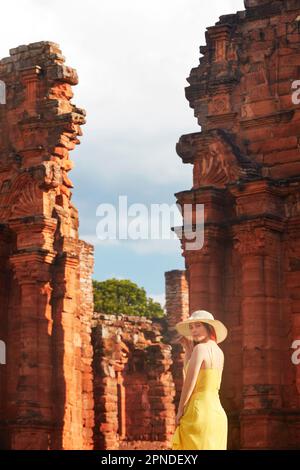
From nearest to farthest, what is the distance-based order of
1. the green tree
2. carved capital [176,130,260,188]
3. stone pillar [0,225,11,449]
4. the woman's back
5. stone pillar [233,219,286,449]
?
the woman's back → stone pillar [233,219,286,449] → carved capital [176,130,260,188] → stone pillar [0,225,11,449] → the green tree

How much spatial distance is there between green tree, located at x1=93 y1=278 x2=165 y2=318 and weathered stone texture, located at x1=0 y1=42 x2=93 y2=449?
125 ft

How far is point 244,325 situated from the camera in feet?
69.2

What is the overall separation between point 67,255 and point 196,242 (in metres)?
3.10

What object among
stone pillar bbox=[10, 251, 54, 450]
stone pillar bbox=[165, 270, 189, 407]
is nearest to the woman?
stone pillar bbox=[10, 251, 54, 450]

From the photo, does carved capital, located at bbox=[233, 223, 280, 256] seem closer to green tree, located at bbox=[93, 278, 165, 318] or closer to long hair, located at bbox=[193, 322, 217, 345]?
long hair, located at bbox=[193, 322, 217, 345]

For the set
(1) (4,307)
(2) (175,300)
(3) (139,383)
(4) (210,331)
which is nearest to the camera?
(4) (210,331)

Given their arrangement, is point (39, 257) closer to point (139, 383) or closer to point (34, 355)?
point (34, 355)

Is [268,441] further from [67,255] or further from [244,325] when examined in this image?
[67,255]

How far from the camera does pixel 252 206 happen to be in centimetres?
2136

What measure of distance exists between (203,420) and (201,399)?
235 mm

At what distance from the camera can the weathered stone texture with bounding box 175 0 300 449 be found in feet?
68.6

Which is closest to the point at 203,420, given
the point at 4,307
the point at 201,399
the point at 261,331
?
the point at 201,399
